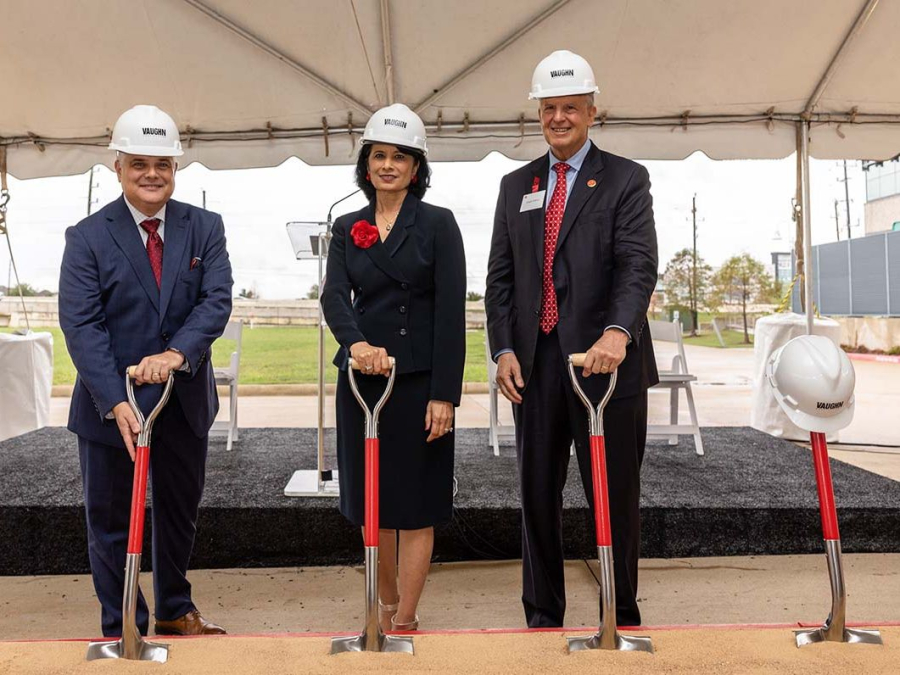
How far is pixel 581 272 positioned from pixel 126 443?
1088 mm

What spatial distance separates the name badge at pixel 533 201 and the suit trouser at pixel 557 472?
306 mm

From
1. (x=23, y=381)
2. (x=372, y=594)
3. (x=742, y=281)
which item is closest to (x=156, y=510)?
(x=372, y=594)

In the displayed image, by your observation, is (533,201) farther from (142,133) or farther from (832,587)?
(832,587)

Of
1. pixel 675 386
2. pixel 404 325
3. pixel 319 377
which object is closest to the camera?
pixel 404 325

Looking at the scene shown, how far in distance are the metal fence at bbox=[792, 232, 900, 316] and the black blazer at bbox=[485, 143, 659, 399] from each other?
14.2 m

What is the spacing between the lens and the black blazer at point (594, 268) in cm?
168

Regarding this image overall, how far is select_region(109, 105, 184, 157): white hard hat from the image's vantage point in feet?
5.33

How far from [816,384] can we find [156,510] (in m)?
1.52

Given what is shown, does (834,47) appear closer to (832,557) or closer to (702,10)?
(702,10)

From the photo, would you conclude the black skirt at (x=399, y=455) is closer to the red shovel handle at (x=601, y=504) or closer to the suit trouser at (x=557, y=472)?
the suit trouser at (x=557, y=472)

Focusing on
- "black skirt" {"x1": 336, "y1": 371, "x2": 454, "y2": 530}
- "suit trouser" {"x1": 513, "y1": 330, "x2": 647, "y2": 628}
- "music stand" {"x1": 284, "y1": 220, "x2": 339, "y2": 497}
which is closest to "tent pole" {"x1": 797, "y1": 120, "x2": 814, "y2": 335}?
"music stand" {"x1": 284, "y1": 220, "x2": 339, "y2": 497}

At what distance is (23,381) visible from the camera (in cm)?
428

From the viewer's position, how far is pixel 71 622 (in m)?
2.24

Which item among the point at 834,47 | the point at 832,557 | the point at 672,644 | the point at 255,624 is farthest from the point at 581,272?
the point at 834,47
